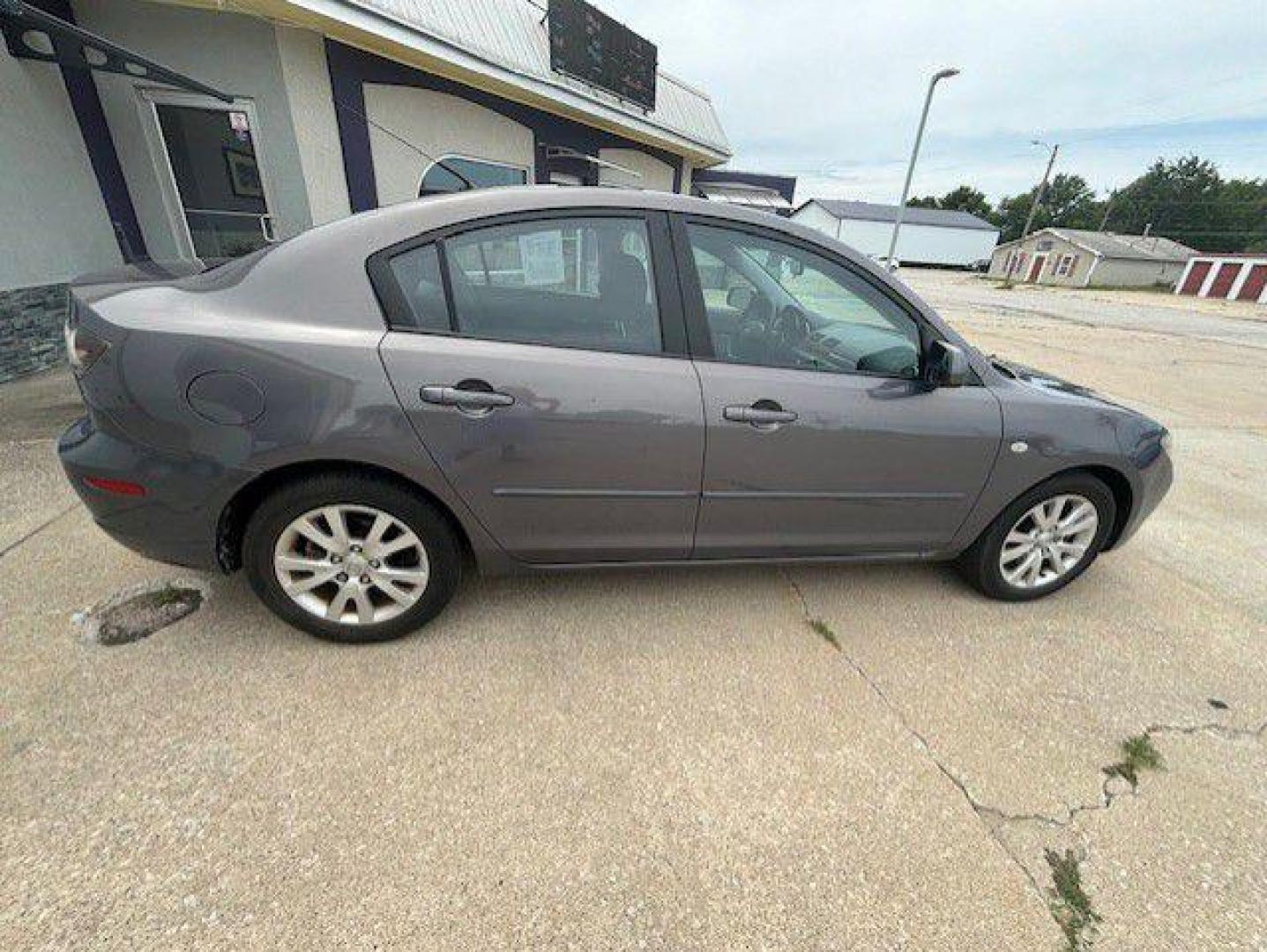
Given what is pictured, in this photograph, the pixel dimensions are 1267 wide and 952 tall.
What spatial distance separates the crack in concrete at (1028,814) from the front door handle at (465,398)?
1644mm

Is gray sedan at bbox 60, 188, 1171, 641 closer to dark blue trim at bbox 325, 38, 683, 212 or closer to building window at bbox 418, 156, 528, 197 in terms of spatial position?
dark blue trim at bbox 325, 38, 683, 212

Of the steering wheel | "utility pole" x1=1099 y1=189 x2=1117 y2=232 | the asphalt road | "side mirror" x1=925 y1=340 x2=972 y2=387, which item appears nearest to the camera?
the asphalt road

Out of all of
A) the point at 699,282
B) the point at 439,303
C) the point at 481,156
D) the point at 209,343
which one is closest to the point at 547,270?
the point at 439,303

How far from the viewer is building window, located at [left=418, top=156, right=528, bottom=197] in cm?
680

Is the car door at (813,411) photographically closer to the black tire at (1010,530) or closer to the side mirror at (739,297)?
the side mirror at (739,297)

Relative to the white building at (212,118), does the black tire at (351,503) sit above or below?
below

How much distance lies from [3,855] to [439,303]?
5.85ft

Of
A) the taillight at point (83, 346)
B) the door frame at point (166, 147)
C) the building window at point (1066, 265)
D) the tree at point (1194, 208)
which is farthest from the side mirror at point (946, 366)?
the tree at point (1194, 208)

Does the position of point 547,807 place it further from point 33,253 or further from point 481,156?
point 481,156

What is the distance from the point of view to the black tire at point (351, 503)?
1.91 m

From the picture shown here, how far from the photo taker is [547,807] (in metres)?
1.62

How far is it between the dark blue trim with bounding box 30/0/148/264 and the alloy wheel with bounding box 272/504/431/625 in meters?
5.62

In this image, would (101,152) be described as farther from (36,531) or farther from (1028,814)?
(1028,814)

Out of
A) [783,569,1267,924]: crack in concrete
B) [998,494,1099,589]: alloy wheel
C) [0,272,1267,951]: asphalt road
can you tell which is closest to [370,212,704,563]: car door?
[0,272,1267,951]: asphalt road
